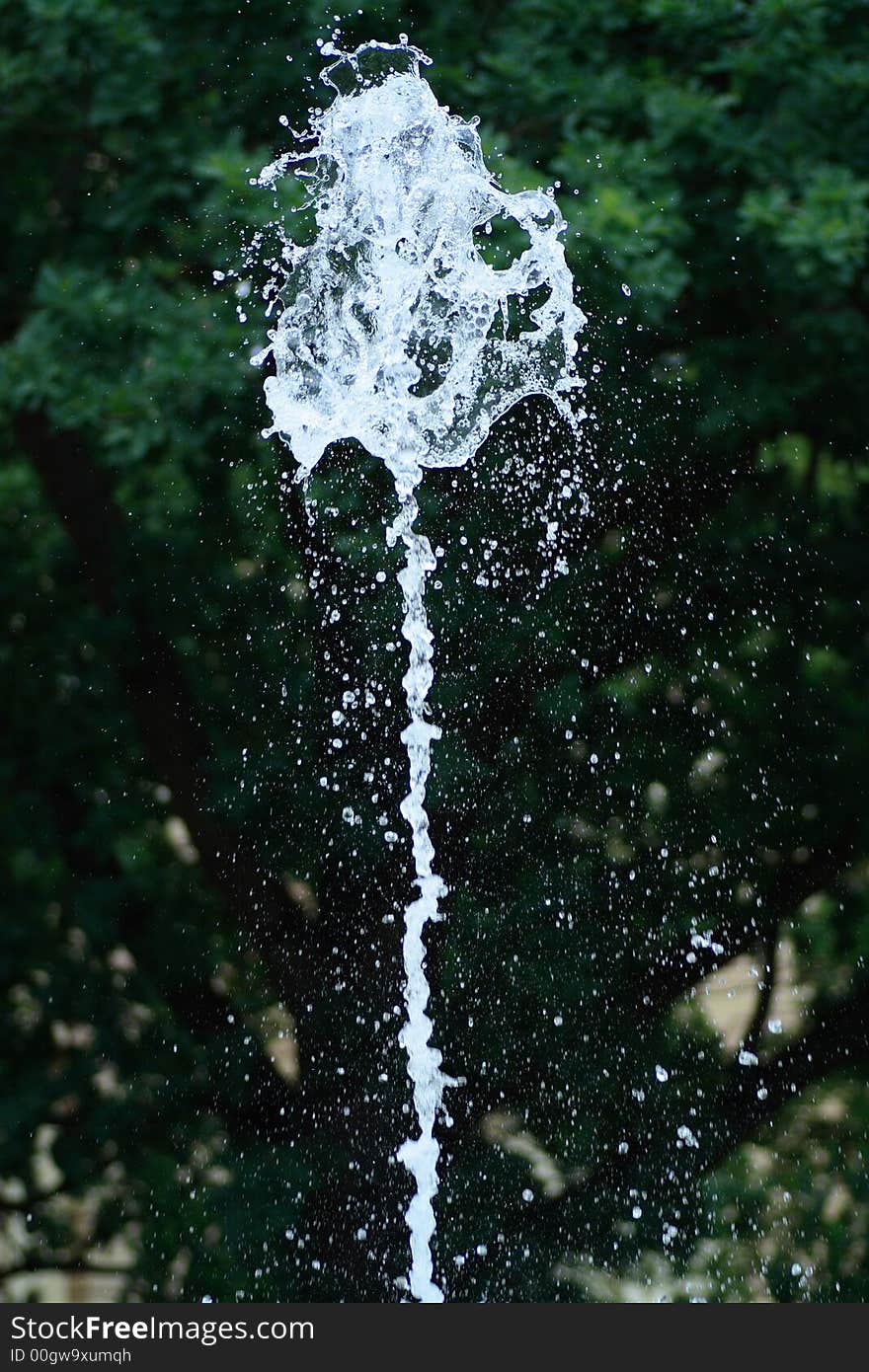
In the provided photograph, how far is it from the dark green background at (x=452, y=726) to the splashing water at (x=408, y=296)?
0.19 m

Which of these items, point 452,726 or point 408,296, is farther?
point 452,726

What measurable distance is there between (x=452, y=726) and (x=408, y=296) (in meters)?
1.43

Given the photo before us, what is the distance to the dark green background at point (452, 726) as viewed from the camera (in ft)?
16.1

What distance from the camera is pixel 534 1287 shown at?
5211 millimetres

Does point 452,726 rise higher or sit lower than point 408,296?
lower

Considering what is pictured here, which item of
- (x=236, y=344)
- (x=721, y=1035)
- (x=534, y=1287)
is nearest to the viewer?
(x=236, y=344)

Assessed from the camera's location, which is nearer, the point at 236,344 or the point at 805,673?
the point at 236,344

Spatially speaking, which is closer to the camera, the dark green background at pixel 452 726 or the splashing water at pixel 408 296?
the splashing water at pixel 408 296

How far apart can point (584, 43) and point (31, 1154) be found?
3.97m

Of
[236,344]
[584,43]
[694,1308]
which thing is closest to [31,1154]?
[694,1308]

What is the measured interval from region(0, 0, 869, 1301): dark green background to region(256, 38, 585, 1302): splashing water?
0.19 metres

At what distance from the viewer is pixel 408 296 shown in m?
4.25

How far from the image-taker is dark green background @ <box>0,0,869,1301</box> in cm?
489

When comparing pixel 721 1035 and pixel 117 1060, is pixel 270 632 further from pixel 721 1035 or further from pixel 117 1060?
pixel 721 1035
